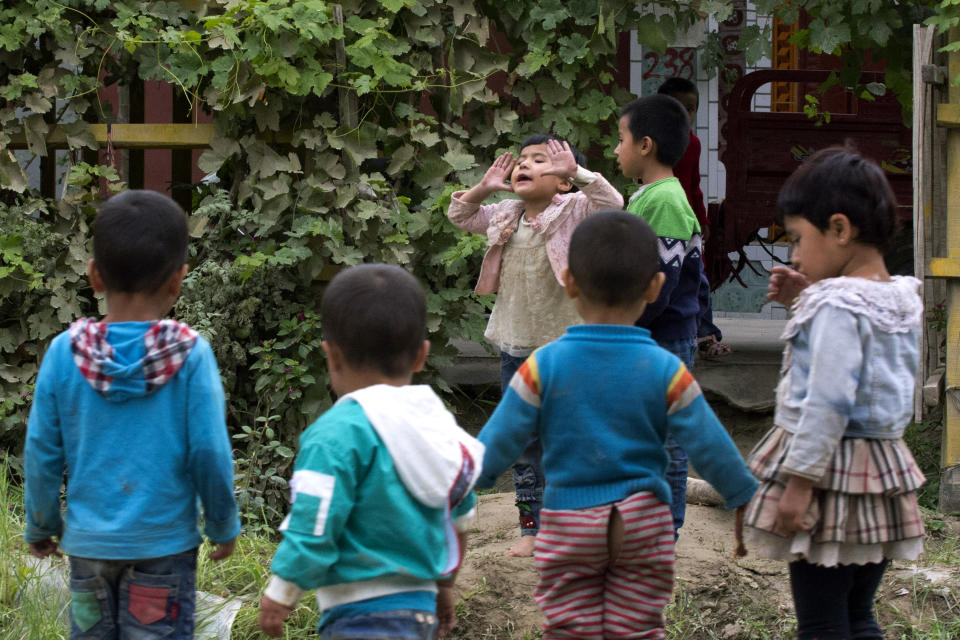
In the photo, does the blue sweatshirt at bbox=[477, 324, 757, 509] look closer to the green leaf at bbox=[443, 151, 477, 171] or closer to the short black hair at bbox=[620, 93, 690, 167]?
the short black hair at bbox=[620, 93, 690, 167]

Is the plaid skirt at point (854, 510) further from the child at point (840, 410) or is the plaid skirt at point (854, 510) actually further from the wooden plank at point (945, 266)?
the wooden plank at point (945, 266)

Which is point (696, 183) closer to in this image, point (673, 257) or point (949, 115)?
point (949, 115)

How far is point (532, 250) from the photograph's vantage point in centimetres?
353

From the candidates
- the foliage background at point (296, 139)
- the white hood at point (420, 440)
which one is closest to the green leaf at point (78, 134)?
the foliage background at point (296, 139)

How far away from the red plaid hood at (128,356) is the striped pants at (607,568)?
33.7 inches

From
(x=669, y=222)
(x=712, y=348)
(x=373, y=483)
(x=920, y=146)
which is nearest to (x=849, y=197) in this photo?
(x=669, y=222)

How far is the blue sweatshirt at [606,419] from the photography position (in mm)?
2252

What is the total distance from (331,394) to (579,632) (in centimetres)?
254

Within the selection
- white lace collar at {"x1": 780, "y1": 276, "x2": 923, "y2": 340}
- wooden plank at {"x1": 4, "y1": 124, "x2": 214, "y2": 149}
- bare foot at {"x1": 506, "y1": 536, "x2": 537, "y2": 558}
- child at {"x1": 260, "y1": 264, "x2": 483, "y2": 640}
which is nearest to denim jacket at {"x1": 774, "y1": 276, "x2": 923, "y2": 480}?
white lace collar at {"x1": 780, "y1": 276, "x2": 923, "y2": 340}

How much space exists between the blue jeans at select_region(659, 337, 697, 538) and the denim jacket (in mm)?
937

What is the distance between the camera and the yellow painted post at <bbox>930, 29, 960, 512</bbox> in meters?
4.26

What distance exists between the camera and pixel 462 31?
4.69 meters

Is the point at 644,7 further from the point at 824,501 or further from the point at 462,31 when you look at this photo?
the point at 824,501

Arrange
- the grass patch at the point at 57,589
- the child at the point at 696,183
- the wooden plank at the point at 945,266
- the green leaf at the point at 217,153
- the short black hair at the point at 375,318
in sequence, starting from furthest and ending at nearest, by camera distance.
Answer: the child at the point at 696,183 → the green leaf at the point at 217,153 → the wooden plank at the point at 945,266 → the grass patch at the point at 57,589 → the short black hair at the point at 375,318
